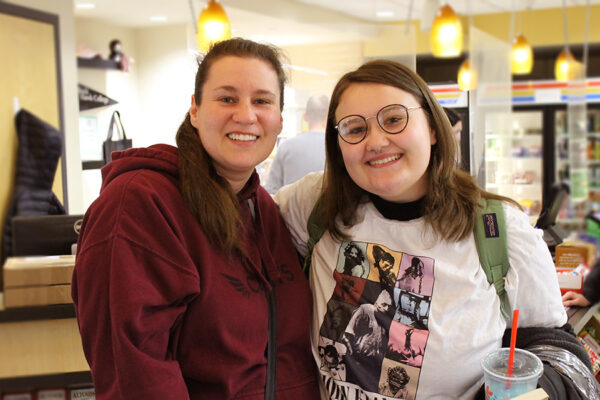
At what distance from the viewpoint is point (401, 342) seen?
1412 millimetres

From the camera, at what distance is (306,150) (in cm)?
373

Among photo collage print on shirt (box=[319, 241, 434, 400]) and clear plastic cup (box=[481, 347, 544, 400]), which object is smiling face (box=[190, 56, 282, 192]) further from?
clear plastic cup (box=[481, 347, 544, 400])

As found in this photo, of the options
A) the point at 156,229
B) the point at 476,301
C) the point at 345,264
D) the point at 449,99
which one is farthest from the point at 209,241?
the point at 449,99

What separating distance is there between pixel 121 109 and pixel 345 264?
3.35 ft

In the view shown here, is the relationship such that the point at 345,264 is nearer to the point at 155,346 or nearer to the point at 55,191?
the point at 155,346

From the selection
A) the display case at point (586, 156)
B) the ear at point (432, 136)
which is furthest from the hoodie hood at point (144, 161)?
the display case at point (586, 156)

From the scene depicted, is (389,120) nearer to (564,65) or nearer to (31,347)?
(31,347)

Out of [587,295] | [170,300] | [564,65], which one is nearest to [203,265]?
[170,300]

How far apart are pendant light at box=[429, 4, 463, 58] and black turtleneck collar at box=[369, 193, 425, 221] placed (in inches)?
133

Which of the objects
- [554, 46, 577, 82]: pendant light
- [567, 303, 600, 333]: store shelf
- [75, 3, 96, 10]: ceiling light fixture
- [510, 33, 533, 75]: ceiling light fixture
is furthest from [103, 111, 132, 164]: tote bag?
[554, 46, 577, 82]: pendant light

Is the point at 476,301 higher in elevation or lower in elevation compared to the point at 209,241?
lower

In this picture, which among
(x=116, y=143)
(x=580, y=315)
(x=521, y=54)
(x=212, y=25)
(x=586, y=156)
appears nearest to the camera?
(x=116, y=143)

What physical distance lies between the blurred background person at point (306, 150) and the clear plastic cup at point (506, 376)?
2435 millimetres

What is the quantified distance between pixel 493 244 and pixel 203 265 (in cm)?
72
